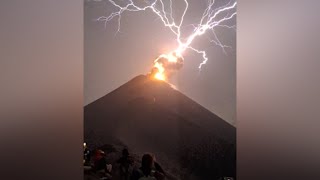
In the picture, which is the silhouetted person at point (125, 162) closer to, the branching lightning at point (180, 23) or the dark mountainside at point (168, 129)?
the dark mountainside at point (168, 129)

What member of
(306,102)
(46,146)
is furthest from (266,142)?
(46,146)

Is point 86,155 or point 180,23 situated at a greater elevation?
point 180,23

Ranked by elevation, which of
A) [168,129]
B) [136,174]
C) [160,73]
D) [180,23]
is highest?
[180,23]

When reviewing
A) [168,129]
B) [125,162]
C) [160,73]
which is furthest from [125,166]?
[160,73]

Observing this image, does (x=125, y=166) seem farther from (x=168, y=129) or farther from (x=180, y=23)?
(x=180, y=23)

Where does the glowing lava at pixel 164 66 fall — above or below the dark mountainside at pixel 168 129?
above

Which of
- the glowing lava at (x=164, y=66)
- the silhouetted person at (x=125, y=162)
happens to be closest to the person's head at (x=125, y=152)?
the silhouetted person at (x=125, y=162)

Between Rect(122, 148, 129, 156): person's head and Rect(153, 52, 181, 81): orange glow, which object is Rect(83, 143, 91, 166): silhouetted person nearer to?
Rect(122, 148, 129, 156): person's head
